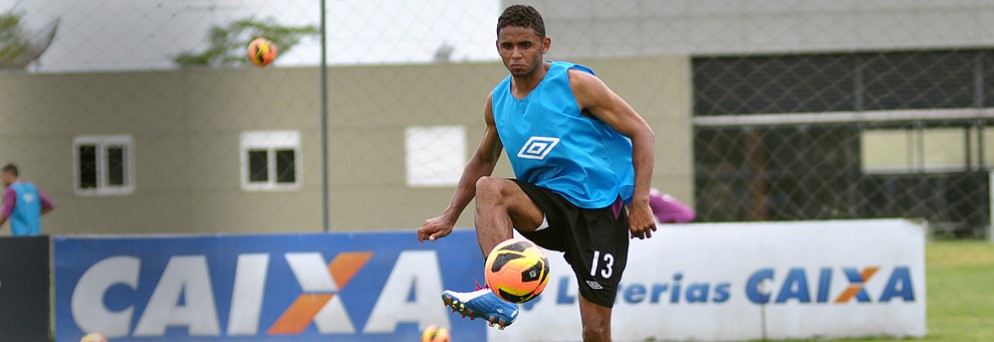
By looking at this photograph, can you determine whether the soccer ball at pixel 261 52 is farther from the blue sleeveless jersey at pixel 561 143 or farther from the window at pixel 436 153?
the blue sleeveless jersey at pixel 561 143

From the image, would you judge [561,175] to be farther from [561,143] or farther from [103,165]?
[103,165]

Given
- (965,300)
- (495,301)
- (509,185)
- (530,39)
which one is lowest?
(965,300)

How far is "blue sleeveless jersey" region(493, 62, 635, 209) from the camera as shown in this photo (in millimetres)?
5312

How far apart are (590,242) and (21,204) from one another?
8866 mm

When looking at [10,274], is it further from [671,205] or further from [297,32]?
[671,205]

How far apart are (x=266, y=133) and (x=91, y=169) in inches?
66.2

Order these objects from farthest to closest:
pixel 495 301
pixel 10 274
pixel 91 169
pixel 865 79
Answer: pixel 865 79
pixel 91 169
pixel 10 274
pixel 495 301

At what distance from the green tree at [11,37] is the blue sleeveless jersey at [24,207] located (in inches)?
101

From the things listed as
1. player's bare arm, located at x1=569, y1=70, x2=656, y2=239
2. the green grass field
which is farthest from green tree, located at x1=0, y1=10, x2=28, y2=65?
the green grass field

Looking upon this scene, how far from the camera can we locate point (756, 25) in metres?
12.2

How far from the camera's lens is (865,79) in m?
16.7

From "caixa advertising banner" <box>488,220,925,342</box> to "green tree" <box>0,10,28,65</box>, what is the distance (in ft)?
14.6

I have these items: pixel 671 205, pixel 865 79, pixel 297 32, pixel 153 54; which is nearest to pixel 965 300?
pixel 671 205

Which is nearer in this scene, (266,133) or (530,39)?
(530,39)
